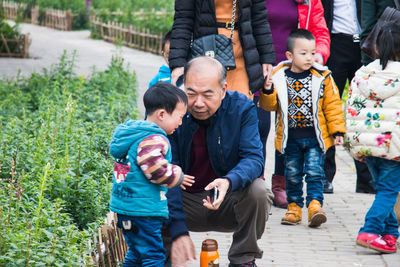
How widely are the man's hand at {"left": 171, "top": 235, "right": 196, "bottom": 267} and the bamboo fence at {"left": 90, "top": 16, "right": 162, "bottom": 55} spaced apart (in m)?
16.7

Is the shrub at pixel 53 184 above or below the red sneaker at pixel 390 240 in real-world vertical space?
above

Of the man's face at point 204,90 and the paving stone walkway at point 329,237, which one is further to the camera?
the paving stone walkway at point 329,237

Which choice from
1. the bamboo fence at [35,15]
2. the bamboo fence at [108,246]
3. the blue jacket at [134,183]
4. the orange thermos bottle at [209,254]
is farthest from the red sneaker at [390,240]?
the bamboo fence at [35,15]

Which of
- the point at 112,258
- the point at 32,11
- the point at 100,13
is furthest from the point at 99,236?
the point at 32,11

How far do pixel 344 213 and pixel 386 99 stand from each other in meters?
1.60

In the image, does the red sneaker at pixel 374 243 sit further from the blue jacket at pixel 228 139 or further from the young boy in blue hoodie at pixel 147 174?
the young boy in blue hoodie at pixel 147 174

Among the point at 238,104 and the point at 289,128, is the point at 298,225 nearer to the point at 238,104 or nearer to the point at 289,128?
the point at 289,128

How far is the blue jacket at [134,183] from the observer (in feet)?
12.8

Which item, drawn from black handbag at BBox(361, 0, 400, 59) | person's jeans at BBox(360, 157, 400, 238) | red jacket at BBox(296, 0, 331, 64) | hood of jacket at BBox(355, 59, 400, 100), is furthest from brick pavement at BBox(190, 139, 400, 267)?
red jacket at BBox(296, 0, 331, 64)

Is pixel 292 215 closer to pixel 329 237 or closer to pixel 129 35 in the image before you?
pixel 329 237

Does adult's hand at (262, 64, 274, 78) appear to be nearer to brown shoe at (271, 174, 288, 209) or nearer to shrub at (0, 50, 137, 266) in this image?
brown shoe at (271, 174, 288, 209)

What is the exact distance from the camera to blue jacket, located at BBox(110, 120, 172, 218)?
12.8 ft

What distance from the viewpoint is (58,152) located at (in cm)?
582

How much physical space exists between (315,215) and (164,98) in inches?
92.3
